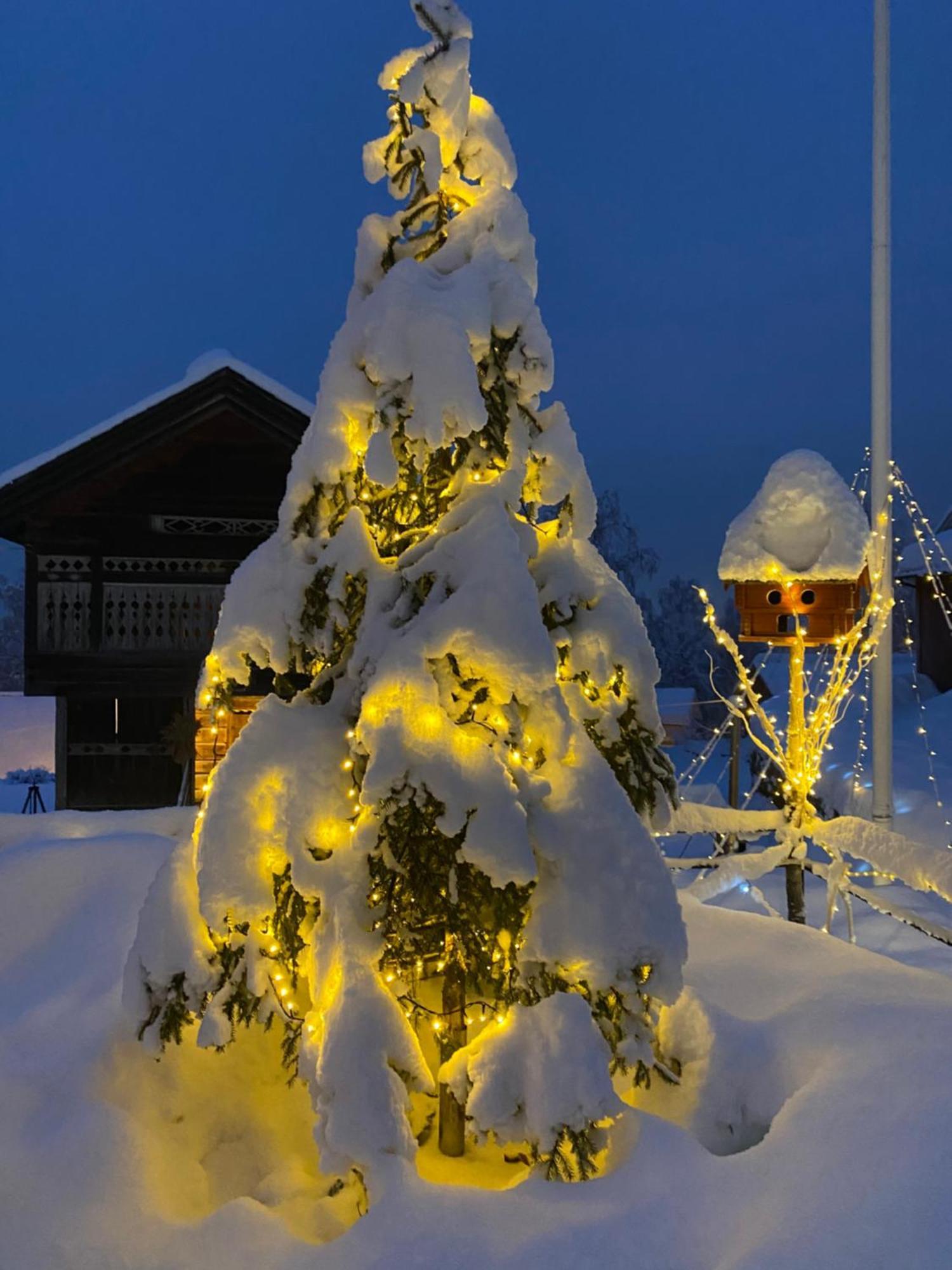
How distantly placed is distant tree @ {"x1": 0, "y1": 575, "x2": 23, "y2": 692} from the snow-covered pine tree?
56523mm

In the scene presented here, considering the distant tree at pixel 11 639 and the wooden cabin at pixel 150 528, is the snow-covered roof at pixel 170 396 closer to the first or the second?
the wooden cabin at pixel 150 528

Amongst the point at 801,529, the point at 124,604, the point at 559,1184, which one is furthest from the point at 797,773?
the point at 124,604

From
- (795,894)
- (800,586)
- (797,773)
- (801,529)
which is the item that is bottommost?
(795,894)

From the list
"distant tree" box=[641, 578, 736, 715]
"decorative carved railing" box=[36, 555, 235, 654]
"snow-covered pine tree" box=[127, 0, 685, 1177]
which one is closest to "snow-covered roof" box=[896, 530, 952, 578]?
"distant tree" box=[641, 578, 736, 715]

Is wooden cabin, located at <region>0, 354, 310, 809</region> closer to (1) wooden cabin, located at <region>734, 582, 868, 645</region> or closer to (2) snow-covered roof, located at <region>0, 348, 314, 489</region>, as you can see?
(2) snow-covered roof, located at <region>0, 348, 314, 489</region>

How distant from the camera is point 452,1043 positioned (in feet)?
13.3

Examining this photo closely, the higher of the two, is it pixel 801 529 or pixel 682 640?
pixel 801 529

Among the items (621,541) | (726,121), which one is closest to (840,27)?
(726,121)

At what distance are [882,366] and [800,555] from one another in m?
2.14

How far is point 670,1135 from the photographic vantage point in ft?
12.4

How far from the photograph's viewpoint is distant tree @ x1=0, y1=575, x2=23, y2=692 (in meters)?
56.9

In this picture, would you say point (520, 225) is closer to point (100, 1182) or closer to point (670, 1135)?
point (670, 1135)

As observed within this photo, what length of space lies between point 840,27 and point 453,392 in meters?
142

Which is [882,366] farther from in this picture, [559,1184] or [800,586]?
[559,1184]
